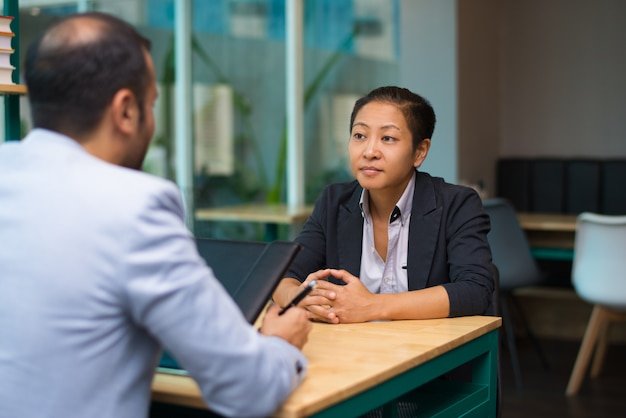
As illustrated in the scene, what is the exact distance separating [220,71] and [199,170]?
784 millimetres

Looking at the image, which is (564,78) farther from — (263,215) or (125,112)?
(125,112)

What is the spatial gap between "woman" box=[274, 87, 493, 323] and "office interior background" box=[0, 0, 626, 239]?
3.55m

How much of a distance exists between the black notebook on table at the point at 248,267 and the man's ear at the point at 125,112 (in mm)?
443

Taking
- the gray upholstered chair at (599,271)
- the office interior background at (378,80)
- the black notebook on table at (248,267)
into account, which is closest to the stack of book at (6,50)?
the black notebook on table at (248,267)

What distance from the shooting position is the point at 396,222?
241cm

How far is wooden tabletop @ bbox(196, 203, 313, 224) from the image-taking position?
5.75 meters

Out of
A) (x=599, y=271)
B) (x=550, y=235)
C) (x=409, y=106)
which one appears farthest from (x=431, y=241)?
(x=550, y=235)

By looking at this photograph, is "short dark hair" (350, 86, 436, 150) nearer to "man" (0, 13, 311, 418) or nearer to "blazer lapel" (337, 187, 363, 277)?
"blazer lapel" (337, 187, 363, 277)

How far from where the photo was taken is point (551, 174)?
6223 mm

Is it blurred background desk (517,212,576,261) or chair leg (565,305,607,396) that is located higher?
blurred background desk (517,212,576,261)

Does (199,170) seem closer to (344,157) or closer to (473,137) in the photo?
(344,157)

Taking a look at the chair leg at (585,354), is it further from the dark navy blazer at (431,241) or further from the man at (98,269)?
the man at (98,269)

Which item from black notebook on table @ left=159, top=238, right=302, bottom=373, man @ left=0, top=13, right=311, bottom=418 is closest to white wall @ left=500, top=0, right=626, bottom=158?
black notebook on table @ left=159, top=238, right=302, bottom=373

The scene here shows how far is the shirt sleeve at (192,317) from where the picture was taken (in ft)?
4.08
